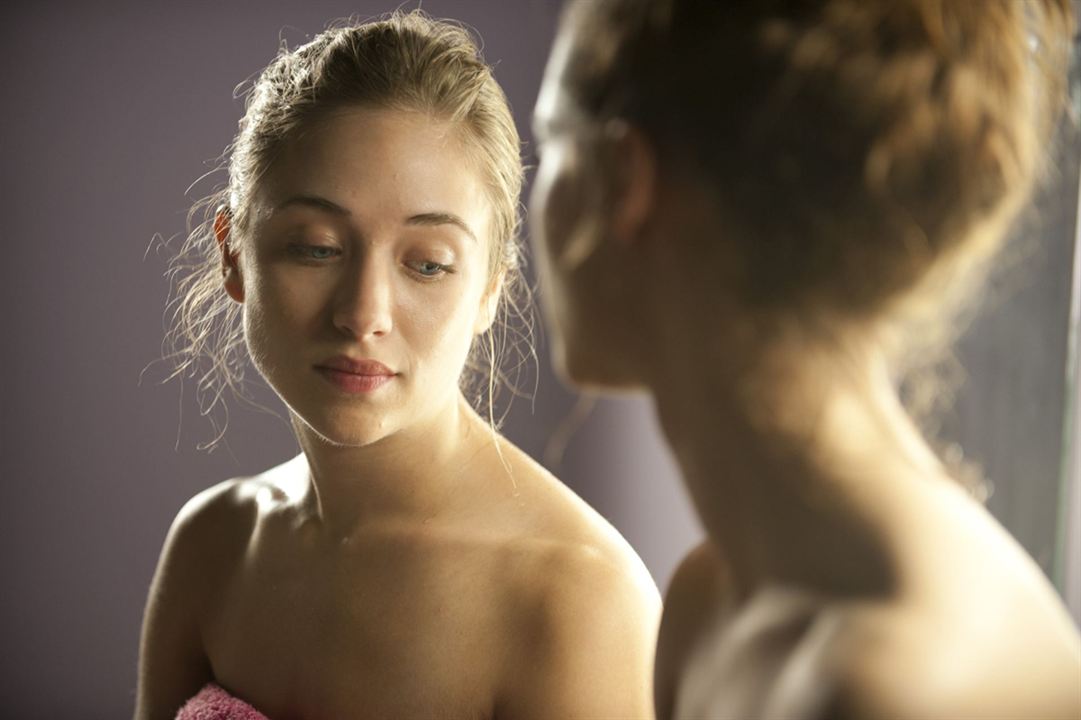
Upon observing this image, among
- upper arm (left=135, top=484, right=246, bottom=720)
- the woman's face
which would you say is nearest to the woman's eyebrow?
the woman's face

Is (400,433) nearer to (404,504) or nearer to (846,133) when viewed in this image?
(404,504)

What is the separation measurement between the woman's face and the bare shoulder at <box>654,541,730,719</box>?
31 centimetres

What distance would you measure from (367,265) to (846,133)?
47 centimetres

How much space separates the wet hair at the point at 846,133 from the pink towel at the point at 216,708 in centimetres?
69

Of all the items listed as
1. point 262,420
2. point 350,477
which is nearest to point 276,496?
point 350,477

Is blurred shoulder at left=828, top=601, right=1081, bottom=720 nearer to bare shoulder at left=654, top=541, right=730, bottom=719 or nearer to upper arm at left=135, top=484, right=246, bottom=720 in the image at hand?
bare shoulder at left=654, top=541, right=730, bottom=719

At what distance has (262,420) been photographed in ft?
7.11

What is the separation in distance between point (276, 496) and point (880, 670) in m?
0.82

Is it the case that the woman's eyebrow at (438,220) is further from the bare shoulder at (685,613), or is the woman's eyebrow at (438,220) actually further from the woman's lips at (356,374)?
the bare shoulder at (685,613)

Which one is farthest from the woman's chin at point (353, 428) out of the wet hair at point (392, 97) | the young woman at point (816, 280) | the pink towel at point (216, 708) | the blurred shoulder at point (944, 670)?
the blurred shoulder at point (944, 670)

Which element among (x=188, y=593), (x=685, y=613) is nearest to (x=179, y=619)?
(x=188, y=593)

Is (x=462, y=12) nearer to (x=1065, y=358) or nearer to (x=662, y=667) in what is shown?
(x=1065, y=358)

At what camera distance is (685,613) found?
0.67 metres

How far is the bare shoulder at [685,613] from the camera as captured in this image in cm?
64
